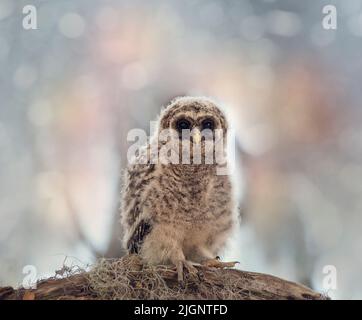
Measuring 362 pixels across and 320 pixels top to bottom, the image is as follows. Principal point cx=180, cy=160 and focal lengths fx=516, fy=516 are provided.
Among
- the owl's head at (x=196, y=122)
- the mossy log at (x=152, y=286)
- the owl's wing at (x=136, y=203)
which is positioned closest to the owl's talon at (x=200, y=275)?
the mossy log at (x=152, y=286)

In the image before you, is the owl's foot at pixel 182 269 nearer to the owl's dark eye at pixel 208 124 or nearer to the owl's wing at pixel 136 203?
the owl's wing at pixel 136 203

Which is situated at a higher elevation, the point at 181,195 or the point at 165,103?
the point at 165,103

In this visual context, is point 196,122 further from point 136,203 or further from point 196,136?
point 136,203

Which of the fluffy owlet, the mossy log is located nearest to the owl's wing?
the fluffy owlet

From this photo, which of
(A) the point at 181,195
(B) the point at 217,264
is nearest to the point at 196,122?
(A) the point at 181,195

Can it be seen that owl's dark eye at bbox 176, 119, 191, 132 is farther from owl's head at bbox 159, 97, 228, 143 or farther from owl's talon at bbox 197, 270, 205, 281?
owl's talon at bbox 197, 270, 205, 281
